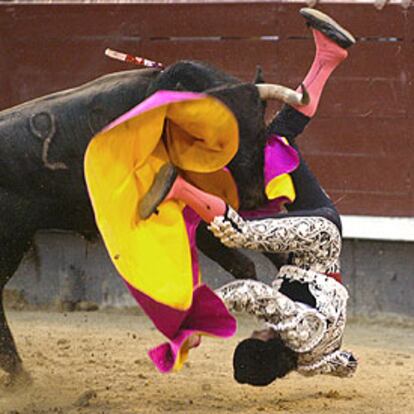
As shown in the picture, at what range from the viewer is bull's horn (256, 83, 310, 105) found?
390 cm

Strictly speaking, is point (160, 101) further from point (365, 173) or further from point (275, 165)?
point (365, 173)

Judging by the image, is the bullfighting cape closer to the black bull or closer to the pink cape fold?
the pink cape fold

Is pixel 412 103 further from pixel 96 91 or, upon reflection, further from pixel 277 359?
pixel 277 359

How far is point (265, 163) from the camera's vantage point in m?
3.93

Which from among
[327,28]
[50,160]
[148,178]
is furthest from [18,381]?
A: [327,28]

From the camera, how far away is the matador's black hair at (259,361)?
371 cm

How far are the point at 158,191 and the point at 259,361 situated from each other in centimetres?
58

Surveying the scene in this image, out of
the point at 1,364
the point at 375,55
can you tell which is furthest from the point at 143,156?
the point at 375,55

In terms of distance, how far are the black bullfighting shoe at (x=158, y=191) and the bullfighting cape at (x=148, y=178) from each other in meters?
0.03

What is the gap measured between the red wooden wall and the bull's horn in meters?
1.97

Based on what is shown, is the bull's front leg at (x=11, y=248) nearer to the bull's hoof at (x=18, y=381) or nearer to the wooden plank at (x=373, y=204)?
the bull's hoof at (x=18, y=381)

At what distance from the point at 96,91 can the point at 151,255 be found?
956 mm

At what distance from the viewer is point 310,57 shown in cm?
596

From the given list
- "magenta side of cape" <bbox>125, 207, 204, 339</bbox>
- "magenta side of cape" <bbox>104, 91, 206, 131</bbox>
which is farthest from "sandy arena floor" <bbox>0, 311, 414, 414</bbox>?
"magenta side of cape" <bbox>104, 91, 206, 131</bbox>
